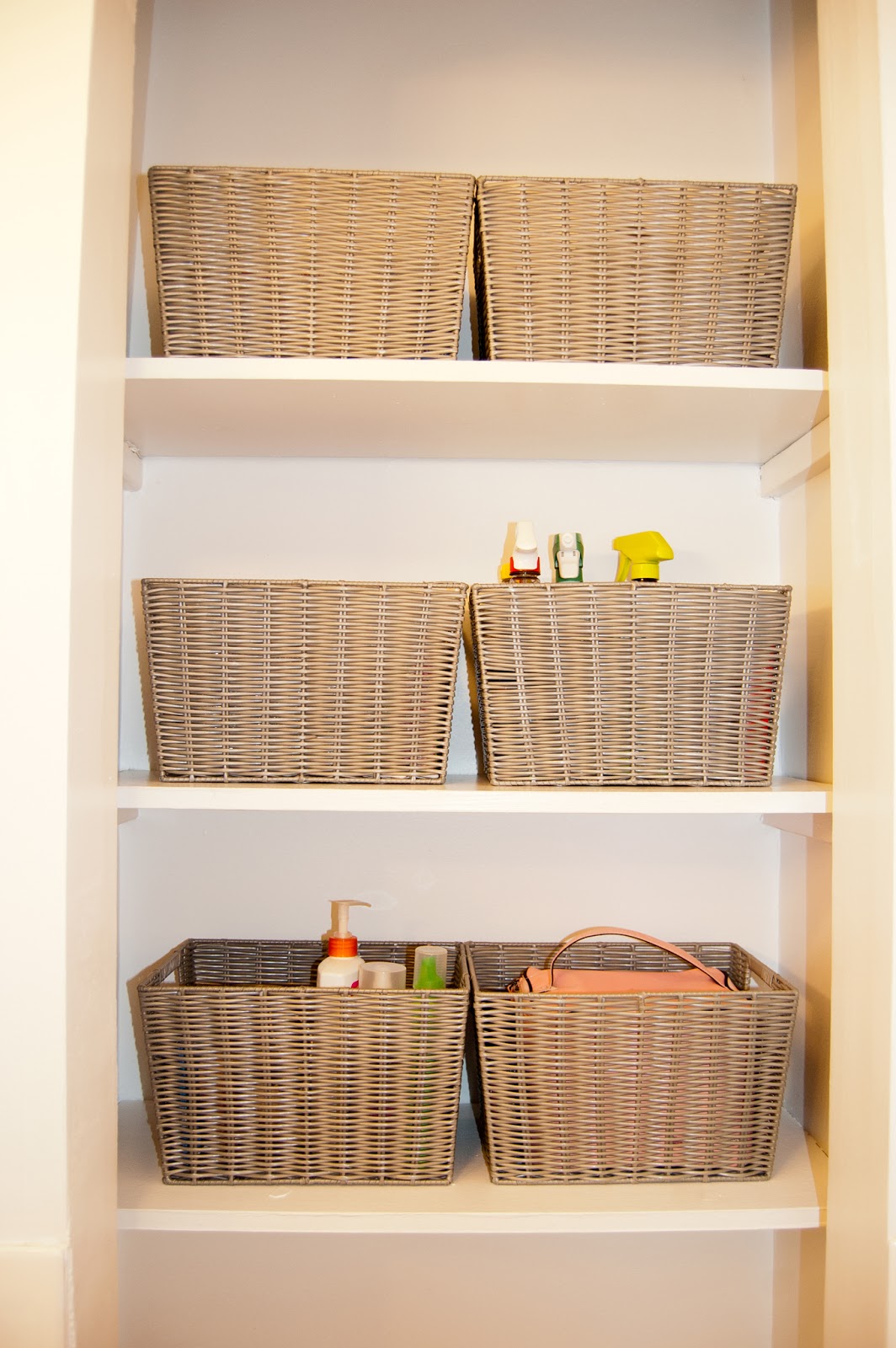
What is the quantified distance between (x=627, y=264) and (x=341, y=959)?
798 mm

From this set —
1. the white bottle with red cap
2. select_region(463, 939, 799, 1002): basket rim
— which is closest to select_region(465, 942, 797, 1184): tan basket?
select_region(463, 939, 799, 1002): basket rim

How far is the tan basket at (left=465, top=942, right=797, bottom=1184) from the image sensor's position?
98cm

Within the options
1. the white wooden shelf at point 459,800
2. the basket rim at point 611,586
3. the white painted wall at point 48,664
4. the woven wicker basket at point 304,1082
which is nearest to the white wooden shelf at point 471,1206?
the woven wicker basket at point 304,1082

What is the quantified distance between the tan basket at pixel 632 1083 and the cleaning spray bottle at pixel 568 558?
0.44 m

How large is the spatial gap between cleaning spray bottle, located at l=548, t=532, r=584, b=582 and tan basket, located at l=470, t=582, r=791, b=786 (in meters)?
0.07

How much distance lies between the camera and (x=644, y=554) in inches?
42.8

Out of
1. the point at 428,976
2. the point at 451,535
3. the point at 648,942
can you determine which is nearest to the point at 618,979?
the point at 648,942

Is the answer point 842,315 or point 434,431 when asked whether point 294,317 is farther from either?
point 842,315

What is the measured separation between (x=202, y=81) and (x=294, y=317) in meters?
0.50

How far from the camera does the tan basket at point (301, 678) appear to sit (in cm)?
99

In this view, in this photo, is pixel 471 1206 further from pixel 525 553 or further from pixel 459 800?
pixel 525 553

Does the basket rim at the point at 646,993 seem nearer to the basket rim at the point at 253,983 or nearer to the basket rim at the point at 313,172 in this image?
the basket rim at the point at 253,983

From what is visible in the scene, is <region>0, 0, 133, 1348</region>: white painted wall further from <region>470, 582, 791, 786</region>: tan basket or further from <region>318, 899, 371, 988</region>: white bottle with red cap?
<region>470, 582, 791, 786</region>: tan basket

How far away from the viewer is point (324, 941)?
3.89 ft
